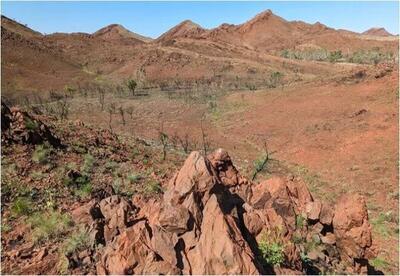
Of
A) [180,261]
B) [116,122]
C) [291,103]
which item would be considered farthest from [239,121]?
[180,261]

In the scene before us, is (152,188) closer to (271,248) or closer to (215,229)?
(271,248)

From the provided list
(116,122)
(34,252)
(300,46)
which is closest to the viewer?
(34,252)

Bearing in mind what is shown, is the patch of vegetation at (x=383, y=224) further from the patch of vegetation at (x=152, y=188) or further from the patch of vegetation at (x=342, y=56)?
the patch of vegetation at (x=342, y=56)

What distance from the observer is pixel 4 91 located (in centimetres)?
5453

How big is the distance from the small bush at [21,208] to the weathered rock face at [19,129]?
302 centimetres

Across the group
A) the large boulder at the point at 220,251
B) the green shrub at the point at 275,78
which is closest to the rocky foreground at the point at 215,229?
the large boulder at the point at 220,251

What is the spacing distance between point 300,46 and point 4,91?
264ft

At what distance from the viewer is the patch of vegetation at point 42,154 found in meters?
12.0

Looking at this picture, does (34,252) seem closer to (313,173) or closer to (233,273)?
(233,273)

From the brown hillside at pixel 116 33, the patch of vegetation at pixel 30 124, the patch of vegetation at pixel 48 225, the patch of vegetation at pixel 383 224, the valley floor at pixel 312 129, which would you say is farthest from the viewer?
the brown hillside at pixel 116 33

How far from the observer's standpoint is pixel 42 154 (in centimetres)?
1213

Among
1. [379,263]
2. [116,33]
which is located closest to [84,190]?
[379,263]

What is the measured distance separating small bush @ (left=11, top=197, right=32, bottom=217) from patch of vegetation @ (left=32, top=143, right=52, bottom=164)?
81.2 inches

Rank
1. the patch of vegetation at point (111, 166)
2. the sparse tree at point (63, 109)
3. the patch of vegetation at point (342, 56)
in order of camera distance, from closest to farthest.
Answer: the patch of vegetation at point (111, 166) < the sparse tree at point (63, 109) < the patch of vegetation at point (342, 56)
